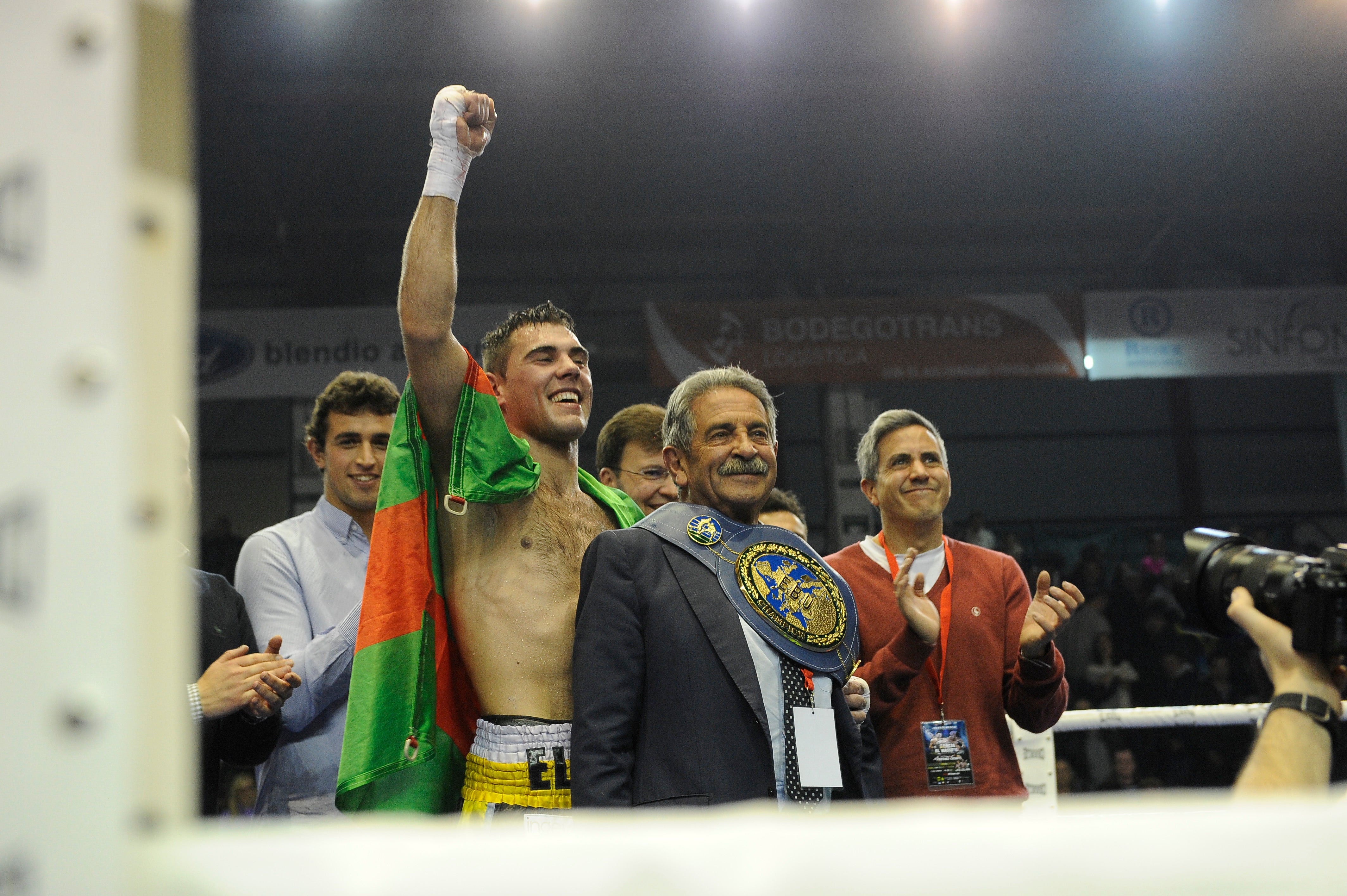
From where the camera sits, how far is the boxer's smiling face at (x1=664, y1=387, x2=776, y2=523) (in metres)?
1.84

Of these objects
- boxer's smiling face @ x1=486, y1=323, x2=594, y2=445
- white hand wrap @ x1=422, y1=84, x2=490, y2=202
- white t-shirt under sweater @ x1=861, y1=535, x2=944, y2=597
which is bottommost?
white t-shirt under sweater @ x1=861, y1=535, x2=944, y2=597

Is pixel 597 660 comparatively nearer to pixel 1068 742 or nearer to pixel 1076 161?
pixel 1068 742

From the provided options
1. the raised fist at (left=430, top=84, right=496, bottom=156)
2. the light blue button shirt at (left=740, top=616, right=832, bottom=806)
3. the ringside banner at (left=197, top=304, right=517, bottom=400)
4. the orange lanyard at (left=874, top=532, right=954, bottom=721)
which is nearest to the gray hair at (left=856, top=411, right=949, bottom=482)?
the orange lanyard at (left=874, top=532, right=954, bottom=721)

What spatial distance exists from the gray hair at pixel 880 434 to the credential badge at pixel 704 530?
2.50 feet

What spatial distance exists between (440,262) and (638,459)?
1.20 meters

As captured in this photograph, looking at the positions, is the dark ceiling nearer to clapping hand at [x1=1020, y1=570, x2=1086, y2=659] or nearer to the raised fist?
the raised fist

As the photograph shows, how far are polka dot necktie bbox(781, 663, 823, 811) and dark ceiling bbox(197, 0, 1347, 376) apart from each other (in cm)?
599

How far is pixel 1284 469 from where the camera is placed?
12305mm

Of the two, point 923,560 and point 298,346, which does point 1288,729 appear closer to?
point 923,560

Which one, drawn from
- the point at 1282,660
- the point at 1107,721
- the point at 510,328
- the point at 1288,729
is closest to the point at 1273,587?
the point at 1282,660

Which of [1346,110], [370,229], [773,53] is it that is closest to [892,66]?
[773,53]

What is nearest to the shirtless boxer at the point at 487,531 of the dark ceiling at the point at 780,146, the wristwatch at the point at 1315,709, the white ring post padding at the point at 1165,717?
the wristwatch at the point at 1315,709

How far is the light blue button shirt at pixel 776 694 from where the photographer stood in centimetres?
159

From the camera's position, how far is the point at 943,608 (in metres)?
2.25
